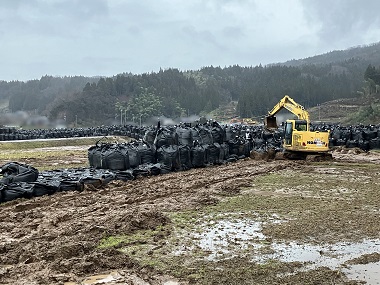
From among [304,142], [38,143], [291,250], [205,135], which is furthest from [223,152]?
[38,143]

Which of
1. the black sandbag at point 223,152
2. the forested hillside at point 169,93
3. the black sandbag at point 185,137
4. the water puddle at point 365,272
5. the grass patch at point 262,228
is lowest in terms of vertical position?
the water puddle at point 365,272

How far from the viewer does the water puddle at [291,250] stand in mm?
5973

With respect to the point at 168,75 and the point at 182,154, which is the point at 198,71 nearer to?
the point at 168,75

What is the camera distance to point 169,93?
396 feet

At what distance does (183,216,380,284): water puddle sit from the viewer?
597 cm

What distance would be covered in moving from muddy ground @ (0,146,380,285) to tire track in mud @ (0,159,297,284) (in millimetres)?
19

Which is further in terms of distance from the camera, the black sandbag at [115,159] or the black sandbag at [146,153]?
the black sandbag at [146,153]

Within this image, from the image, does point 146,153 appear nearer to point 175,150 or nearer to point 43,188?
point 175,150

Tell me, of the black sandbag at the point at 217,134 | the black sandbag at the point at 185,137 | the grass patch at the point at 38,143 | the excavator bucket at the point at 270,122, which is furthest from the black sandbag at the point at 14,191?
the grass patch at the point at 38,143

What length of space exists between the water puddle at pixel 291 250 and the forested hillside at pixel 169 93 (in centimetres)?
8050

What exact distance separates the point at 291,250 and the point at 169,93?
4530 inches

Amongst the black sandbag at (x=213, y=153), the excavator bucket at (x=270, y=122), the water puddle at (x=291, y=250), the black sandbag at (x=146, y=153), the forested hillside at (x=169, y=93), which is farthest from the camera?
the forested hillside at (x=169, y=93)

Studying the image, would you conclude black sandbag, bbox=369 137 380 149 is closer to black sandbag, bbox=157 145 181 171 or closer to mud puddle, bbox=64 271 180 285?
black sandbag, bbox=157 145 181 171

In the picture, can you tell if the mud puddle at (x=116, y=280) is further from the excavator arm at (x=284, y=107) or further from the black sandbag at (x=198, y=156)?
the excavator arm at (x=284, y=107)
